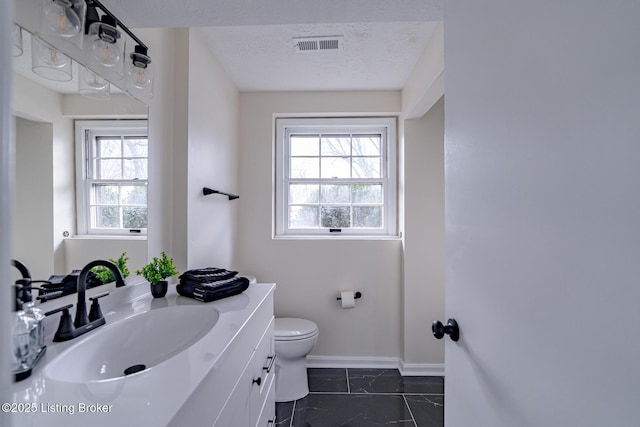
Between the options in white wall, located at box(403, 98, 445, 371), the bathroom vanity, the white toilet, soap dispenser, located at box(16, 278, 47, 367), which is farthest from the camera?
white wall, located at box(403, 98, 445, 371)

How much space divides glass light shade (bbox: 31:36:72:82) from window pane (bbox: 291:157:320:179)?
1.80m

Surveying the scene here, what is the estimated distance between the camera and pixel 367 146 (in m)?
2.68

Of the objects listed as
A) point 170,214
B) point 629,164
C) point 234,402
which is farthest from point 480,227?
point 170,214

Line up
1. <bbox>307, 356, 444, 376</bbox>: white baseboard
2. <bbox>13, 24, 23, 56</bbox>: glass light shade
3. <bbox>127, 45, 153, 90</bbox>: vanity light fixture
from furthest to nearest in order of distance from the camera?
1. <bbox>307, 356, 444, 376</bbox>: white baseboard
2. <bbox>127, 45, 153, 90</bbox>: vanity light fixture
3. <bbox>13, 24, 23, 56</bbox>: glass light shade

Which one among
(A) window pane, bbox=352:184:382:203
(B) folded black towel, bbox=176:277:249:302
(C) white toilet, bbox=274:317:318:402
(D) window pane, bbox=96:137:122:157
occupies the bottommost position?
(C) white toilet, bbox=274:317:318:402

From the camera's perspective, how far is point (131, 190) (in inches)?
52.4

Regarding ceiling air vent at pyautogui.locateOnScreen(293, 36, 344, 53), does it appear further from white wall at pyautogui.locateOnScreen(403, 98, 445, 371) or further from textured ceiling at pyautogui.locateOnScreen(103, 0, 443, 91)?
white wall at pyautogui.locateOnScreen(403, 98, 445, 371)

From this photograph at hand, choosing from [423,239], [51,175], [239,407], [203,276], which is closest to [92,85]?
[51,175]

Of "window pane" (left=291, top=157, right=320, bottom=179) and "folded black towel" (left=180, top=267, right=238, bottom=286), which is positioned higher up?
"window pane" (left=291, top=157, right=320, bottom=179)

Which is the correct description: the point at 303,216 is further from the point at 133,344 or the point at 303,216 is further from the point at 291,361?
the point at 133,344

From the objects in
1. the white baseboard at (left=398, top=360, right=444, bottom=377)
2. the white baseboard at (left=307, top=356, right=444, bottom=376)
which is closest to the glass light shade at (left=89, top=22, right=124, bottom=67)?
the white baseboard at (left=307, top=356, right=444, bottom=376)

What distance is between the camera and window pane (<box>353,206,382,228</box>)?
2662mm

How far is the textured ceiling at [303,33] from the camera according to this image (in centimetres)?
120

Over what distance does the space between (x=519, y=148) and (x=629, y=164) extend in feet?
0.66
